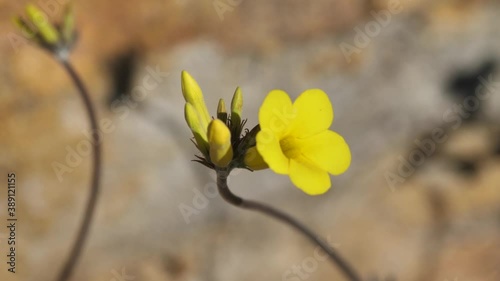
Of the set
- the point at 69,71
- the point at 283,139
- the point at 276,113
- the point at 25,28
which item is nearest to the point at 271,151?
the point at 276,113

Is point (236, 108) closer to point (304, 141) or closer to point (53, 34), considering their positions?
point (304, 141)

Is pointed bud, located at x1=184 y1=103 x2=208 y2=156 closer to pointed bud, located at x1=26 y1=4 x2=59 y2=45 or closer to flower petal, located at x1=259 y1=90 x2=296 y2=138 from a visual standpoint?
flower petal, located at x1=259 y1=90 x2=296 y2=138

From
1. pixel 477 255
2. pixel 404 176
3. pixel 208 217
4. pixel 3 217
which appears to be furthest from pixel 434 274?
→ pixel 3 217

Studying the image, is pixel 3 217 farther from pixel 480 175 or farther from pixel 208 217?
pixel 480 175

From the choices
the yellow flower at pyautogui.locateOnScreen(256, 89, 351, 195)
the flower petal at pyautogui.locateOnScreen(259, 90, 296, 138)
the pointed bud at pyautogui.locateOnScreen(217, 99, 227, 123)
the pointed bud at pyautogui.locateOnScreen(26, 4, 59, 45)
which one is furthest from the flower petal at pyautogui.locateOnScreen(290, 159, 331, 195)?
the pointed bud at pyautogui.locateOnScreen(26, 4, 59, 45)

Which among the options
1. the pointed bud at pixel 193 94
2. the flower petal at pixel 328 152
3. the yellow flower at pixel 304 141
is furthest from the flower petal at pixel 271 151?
the pointed bud at pixel 193 94

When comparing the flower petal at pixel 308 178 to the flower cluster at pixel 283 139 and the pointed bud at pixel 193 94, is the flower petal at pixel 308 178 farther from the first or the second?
the pointed bud at pixel 193 94

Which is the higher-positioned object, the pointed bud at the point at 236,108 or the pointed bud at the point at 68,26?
the pointed bud at the point at 236,108

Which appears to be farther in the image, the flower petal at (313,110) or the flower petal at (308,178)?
the flower petal at (313,110)
